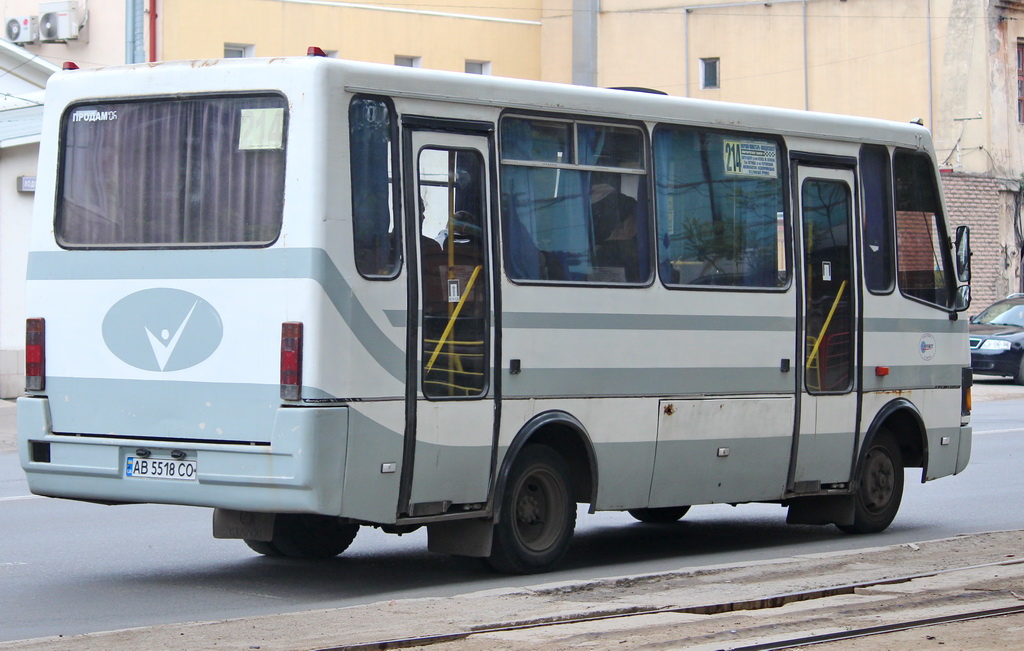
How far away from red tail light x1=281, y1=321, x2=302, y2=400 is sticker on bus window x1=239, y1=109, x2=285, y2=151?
3.17 ft

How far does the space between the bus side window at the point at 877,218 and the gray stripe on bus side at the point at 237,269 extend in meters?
4.45

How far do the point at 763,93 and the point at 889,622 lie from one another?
36.7 m

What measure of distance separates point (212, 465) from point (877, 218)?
222 inches

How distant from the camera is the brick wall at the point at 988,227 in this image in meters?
37.9

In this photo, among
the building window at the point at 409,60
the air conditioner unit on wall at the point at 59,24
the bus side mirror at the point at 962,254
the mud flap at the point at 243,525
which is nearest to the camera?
the mud flap at the point at 243,525

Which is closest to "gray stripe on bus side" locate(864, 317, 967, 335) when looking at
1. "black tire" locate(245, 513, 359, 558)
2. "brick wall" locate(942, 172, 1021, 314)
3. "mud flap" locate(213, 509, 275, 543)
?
"black tire" locate(245, 513, 359, 558)

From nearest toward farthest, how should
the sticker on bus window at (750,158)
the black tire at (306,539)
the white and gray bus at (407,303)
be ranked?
the white and gray bus at (407,303), the black tire at (306,539), the sticker on bus window at (750,158)

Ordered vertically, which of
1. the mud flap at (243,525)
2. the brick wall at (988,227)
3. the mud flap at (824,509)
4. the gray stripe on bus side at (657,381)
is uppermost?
the brick wall at (988,227)

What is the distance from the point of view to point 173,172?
8844mm

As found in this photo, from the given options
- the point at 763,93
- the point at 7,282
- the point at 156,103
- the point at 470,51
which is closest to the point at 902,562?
the point at 156,103

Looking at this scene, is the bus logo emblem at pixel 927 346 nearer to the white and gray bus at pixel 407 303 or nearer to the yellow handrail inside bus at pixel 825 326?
the yellow handrail inside bus at pixel 825 326

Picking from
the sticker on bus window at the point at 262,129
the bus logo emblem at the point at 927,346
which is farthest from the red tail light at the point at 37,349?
the bus logo emblem at the point at 927,346

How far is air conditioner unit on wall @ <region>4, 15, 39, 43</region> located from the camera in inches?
1502

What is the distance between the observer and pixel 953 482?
15.7m
